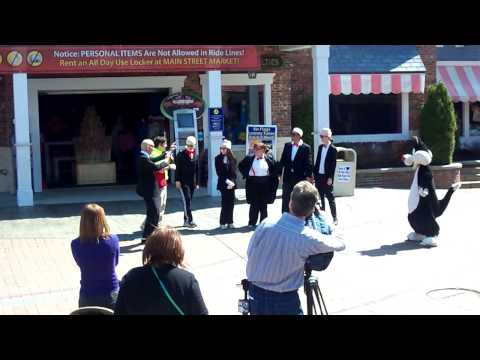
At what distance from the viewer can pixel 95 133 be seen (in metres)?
20.4

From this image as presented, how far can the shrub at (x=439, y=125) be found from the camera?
21094mm

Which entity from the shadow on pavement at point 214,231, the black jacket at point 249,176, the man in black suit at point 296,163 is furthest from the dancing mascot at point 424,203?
the shadow on pavement at point 214,231

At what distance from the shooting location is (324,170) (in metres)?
13.5

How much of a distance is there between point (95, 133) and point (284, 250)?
51.0ft

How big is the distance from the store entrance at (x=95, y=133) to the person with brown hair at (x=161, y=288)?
15263mm

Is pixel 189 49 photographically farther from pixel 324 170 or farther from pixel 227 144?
pixel 324 170

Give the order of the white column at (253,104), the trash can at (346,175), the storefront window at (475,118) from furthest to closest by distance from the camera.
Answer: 1. the storefront window at (475,118)
2. the white column at (253,104)
3. the trash can at (346,175)

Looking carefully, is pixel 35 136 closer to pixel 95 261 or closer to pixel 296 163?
pixel 296 163

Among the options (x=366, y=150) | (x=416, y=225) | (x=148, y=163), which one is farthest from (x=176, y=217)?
(x=366, y=150)

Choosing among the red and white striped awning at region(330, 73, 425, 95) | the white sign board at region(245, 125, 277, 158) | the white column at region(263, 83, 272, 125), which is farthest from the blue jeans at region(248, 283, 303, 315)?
the red and white striped awning at region(330, 73, 425, 95)

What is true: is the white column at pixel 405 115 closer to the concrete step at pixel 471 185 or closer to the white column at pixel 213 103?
the concrete step at pixel 471 185

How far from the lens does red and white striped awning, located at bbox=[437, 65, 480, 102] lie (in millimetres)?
23328

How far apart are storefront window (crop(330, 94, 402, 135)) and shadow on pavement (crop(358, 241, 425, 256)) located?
1094 cm

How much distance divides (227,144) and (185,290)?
897 cm
